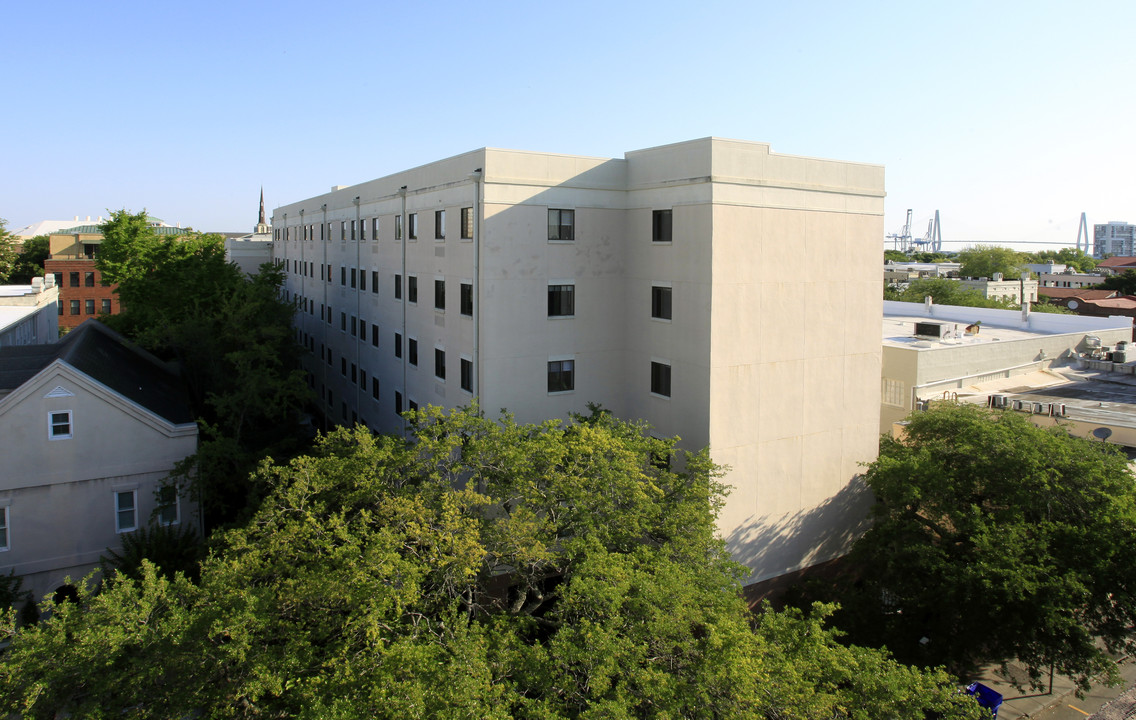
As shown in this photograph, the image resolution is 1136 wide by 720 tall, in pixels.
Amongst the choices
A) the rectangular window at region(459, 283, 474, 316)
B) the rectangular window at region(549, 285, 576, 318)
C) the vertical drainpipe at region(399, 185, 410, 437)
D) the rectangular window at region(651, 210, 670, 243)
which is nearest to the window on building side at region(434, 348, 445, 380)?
the rectangular window at region(459, 283, 474, 316)

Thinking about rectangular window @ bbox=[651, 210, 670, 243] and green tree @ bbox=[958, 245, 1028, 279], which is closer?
rectangular window @ bbox=[651, 210, 670, 243]

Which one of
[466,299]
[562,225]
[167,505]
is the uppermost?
[562,225]

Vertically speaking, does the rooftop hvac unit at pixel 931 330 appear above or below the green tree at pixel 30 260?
below

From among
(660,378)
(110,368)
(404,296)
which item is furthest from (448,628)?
(110,368)

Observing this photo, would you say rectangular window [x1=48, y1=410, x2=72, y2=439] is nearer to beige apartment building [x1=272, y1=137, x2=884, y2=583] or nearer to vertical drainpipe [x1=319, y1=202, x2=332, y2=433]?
beige apartment building [x1=272, y1=137, x2=884, y2=583]

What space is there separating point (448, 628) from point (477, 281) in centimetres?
1469

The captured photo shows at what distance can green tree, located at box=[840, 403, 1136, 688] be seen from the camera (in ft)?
72.4

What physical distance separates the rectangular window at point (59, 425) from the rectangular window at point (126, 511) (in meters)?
2.97

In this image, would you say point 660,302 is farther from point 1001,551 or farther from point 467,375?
point 1001,551

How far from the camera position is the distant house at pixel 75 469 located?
27.0 metres

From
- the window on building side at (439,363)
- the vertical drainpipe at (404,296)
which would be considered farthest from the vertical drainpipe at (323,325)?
the window on building side at (439,363)

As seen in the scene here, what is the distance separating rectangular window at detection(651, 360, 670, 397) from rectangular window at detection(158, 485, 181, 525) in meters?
19.5

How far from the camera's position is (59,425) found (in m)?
27.6

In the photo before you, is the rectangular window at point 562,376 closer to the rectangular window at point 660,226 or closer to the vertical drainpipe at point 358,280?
the rectangular window at point 660,226
